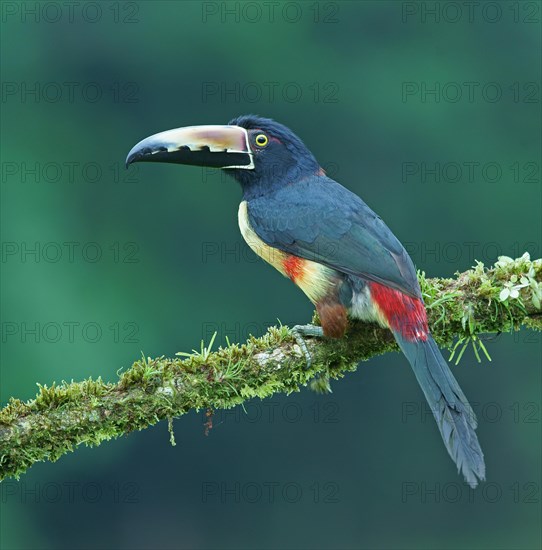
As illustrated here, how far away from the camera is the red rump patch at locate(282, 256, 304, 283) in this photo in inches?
137

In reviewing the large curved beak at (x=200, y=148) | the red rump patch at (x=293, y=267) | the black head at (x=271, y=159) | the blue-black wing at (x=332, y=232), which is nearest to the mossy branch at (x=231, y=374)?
the blue-black wing at (x=332, y=232)

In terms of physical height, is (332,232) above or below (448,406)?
above

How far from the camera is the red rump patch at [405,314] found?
125 inches

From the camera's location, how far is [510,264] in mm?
3227

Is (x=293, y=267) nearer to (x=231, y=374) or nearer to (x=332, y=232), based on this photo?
(x=332, y=232)

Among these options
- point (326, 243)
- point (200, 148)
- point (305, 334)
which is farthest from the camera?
point (200, 148)

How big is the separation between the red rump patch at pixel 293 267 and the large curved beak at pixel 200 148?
15.6 inches

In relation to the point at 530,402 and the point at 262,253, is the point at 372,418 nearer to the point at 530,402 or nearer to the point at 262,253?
the point at 530,402

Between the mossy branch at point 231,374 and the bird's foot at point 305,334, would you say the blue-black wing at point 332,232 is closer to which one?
the mossy branch at point 231,374

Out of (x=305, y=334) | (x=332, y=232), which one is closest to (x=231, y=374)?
(x=305, y=334)

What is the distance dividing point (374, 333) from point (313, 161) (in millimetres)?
737

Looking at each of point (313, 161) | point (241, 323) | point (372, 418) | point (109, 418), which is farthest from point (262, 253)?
point (372, 418)

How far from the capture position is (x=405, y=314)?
10.5 ft

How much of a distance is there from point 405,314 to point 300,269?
436 millimetres
